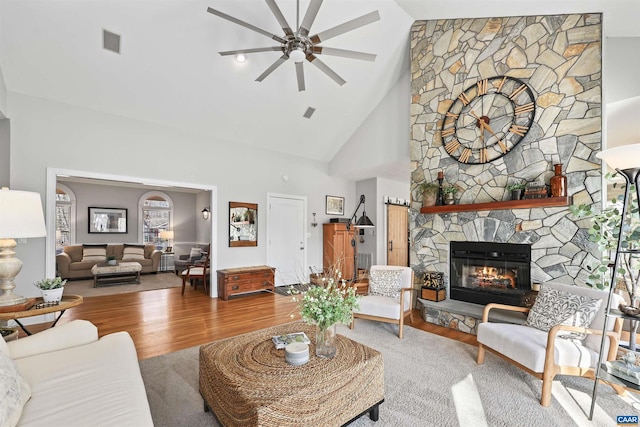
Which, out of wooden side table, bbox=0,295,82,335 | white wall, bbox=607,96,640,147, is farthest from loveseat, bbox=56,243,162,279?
white wall, bbox=607,96,640,147

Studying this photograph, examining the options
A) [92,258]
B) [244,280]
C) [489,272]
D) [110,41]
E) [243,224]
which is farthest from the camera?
[92,258]

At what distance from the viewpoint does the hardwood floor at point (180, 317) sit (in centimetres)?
336

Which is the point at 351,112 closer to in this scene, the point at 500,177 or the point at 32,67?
the point at 500,177

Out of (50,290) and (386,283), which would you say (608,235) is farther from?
(50,290)

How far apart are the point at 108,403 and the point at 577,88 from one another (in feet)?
16.8

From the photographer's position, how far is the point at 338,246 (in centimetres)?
682

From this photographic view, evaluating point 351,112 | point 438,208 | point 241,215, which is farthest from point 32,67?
point 438,208

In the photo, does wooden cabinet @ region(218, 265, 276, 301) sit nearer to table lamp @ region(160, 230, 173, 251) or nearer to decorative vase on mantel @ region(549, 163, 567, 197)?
table lamp @ region(160, 230, 173, 251)

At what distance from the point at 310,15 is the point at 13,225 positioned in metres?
3.13

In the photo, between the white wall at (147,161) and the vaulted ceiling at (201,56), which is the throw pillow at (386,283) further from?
the vaulted ceiling at (201,56)

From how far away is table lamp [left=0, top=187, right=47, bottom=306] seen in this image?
2.24m

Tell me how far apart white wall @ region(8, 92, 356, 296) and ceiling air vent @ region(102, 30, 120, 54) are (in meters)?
1.13

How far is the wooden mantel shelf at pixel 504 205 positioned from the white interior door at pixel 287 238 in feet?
9.83

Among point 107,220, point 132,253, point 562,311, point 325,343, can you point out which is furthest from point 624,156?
point 107,220
